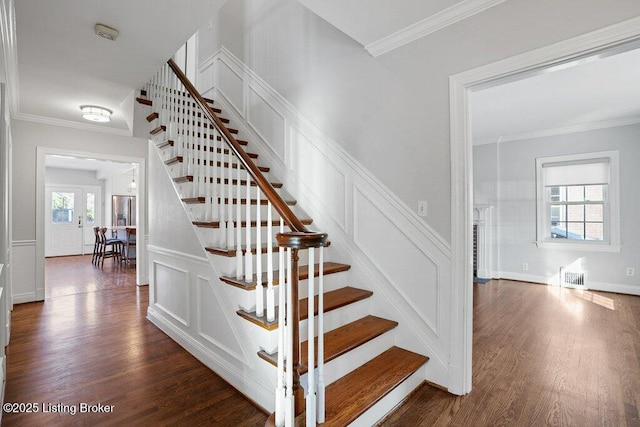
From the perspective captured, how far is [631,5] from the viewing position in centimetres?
153

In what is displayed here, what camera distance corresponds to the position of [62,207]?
930cm

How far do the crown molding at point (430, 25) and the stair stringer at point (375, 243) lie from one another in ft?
2.87

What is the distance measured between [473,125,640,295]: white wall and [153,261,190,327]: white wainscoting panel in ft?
18.1

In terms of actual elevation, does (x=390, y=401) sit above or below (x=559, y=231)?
below

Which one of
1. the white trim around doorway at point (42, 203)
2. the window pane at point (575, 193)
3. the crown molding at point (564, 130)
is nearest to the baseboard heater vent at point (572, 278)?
the window pane at point (575, 193)

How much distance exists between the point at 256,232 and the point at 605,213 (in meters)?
5.59

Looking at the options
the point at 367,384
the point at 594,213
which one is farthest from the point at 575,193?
the point at 367,384

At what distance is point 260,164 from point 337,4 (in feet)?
6.42

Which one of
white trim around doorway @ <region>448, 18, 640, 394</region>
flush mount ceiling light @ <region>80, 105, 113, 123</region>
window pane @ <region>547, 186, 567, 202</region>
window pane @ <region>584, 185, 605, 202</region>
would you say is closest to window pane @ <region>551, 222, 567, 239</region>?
window pane @ <region>547, 186, 567, 202</region>

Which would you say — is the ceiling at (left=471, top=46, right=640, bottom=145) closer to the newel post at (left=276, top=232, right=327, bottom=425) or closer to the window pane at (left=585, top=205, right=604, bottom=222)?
the window pane at (left=585, top=205, right=604, bottom=222)

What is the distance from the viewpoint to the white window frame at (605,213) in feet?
15.3

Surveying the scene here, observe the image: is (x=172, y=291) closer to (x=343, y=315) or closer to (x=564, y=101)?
(x=343, y=315)

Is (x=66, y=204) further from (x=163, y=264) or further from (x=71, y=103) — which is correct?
(x=163, y=264)

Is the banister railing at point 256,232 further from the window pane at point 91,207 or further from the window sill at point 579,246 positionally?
the window pane at point 91,207
